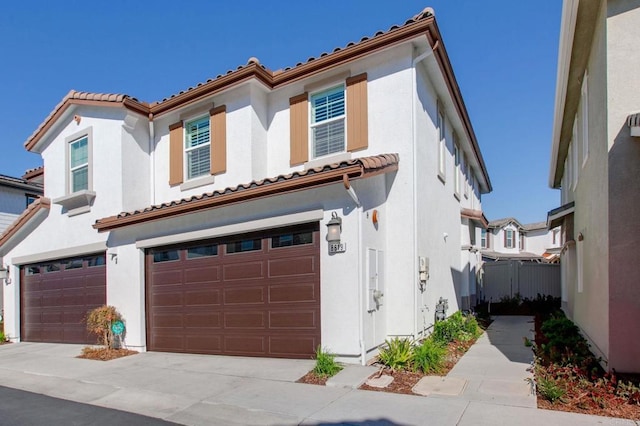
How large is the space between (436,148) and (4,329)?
15.2 metres

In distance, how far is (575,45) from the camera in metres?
7.86

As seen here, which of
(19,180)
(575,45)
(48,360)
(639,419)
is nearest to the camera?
(639,419)

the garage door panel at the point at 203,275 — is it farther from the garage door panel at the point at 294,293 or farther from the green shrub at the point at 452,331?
the green shrub at the point at 452,331

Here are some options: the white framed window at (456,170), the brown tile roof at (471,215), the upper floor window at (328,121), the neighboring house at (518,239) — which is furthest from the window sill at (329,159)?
the neighboring house at (518,239)

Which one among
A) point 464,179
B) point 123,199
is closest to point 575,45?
point 464,179

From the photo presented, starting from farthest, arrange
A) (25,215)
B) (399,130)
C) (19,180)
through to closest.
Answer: (19,180)
(25,215)
(399,130)

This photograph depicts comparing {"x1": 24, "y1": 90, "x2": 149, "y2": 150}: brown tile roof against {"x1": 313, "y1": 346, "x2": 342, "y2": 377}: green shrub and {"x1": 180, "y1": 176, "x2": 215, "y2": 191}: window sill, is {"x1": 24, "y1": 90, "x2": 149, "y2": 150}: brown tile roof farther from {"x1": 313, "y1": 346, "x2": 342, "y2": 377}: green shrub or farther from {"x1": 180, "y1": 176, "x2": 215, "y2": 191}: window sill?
{"x1": 313, "y1": 346, "x2": 342, "y2": 377}: green shrub

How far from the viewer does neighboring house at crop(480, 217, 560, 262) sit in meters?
33.3

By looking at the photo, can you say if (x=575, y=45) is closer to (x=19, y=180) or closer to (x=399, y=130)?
(x=399, y=130)

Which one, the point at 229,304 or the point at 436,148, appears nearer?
the point at 229,304

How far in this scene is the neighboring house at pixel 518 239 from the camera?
3331 cm

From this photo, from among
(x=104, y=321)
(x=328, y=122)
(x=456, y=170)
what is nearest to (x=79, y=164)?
(x=104, y=321)

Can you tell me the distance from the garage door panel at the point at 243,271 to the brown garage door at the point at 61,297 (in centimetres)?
455

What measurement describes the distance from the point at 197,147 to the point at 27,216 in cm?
648
